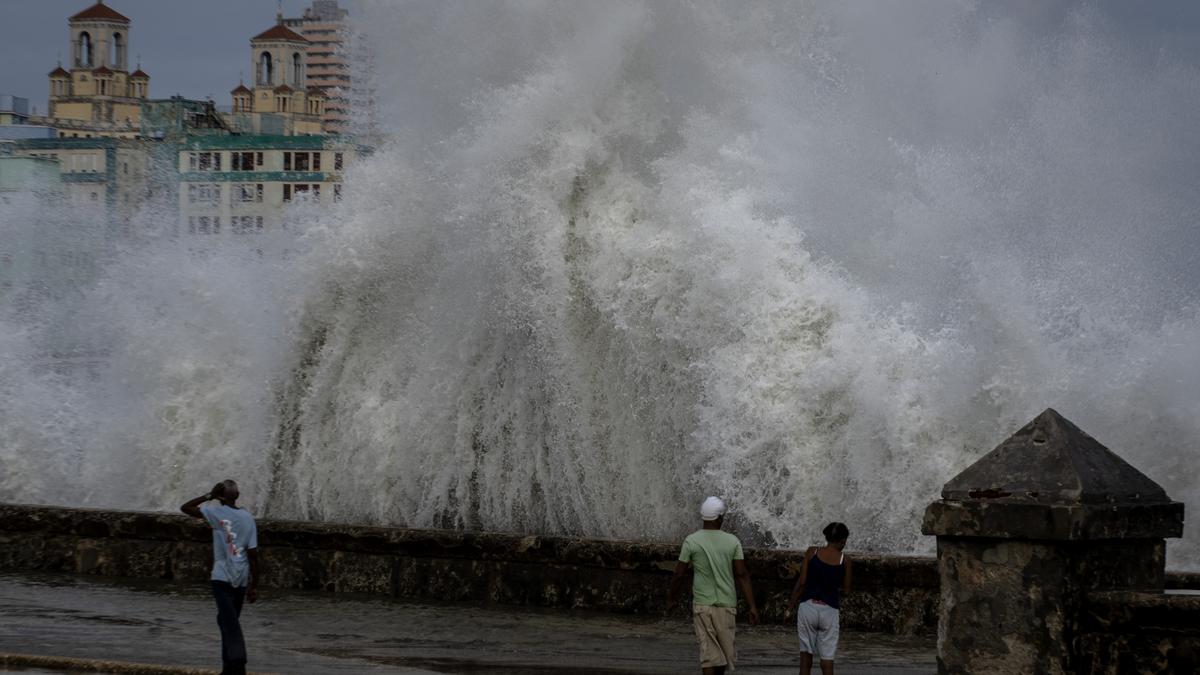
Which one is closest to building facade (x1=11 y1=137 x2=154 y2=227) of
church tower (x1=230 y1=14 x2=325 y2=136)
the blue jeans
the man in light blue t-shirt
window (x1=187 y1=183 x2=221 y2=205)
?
window (x1=187 y1=183 x2=221 y2=205)

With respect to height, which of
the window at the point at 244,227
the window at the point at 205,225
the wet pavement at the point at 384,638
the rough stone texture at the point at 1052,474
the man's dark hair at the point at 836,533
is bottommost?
the wet pavement at the point at 384,638

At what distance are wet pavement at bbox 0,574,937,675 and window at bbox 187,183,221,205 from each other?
256 feet

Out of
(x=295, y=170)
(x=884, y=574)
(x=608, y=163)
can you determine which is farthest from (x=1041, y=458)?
(x=295, y=170)

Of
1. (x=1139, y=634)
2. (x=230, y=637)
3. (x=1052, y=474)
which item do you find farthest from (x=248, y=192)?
(x=1139, y=634)

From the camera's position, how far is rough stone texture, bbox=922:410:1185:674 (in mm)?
6273

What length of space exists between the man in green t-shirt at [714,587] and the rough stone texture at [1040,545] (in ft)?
5.40

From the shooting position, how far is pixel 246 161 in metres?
95.4

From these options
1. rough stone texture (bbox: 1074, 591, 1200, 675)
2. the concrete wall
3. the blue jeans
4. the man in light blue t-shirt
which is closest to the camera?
rough stone texture (bbox: 1074, 591, 1200, 675)

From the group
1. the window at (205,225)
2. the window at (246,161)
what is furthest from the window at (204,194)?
the window at (246,161)

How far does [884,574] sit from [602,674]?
2.28 m

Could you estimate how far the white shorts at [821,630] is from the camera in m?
8.05

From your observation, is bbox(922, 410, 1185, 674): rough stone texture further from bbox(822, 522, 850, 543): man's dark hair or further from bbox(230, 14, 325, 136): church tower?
bbox(230, 14, 325, 136): church tower

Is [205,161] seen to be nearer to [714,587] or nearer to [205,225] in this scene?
[205,225]

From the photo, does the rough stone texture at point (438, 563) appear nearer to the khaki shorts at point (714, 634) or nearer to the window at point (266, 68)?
the khaki shorts at point (714, 634)
